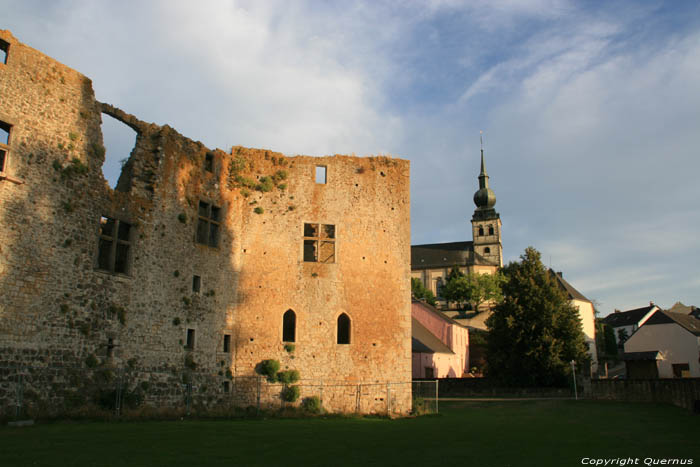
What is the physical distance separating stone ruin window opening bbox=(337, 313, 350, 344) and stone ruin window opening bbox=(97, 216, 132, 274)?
27.7ft

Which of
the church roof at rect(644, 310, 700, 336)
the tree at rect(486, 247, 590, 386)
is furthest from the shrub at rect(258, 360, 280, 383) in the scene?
the church roof at rect(644, 310, 700, 336)

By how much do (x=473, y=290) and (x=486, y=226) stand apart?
32.9 m

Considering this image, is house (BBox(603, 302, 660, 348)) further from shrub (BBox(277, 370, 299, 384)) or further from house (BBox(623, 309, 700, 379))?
shrub (BBox(277, 370, 299, 384))

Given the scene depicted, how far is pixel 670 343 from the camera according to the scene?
48.9 m

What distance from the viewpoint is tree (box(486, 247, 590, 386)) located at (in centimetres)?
3681

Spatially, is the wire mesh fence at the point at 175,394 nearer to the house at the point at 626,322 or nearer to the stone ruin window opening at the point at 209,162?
the stone ruin window opening at the point at 209,162

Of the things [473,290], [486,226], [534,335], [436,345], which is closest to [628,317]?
[473,290]

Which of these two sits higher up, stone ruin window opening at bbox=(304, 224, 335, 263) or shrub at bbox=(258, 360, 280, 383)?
stone ruin window opening at bbox=(304, 224, 335, 263)

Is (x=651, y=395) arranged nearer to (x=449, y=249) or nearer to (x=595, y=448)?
(x=595, y=448)

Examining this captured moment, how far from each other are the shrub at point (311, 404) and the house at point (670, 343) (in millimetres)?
33023

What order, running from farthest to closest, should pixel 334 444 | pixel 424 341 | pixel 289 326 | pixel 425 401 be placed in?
pixel 424 341 < pixel 425 401 < pixel 289 326 < pixel 334 444

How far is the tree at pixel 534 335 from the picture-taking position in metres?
36.8

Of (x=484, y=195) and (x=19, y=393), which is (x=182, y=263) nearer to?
(x=19, y=393)

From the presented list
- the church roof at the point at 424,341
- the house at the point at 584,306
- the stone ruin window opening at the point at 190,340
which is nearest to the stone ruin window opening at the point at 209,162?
the stone ruin window opening at the point at 190,340
